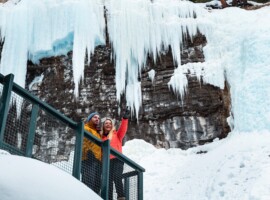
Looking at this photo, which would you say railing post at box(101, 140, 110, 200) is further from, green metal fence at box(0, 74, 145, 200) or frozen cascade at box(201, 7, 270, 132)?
frozen cascade at box(201, 7, 270, 132)

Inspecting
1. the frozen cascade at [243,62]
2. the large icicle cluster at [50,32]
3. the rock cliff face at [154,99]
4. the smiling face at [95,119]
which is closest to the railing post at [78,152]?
the smiling face at [95,119]

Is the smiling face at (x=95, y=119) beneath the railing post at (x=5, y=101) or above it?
above

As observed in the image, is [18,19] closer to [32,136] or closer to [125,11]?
[125,11]

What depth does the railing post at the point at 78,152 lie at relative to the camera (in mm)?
3678

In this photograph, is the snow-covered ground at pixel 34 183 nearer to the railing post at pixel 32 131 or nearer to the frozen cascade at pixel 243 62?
the railing post at pixel 32 131

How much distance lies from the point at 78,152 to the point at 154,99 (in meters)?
8.94

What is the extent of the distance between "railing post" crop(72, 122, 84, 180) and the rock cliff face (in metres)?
8.41

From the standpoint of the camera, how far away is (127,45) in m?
13.0

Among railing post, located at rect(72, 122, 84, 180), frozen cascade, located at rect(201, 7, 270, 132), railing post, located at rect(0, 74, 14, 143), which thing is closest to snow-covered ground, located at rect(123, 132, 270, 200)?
frozen cascade, located at rect(201, 7, 270, 132)

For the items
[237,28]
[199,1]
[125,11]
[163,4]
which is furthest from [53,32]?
[199,1]

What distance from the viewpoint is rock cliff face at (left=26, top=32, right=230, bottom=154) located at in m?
12.1

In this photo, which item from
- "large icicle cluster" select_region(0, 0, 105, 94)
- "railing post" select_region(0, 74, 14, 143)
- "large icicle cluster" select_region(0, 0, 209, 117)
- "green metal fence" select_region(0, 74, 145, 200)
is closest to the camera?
"railing post" select_region(0, 74, 14, 143)

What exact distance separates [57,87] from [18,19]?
9.50 feet

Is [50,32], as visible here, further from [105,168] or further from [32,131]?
[32,131]
